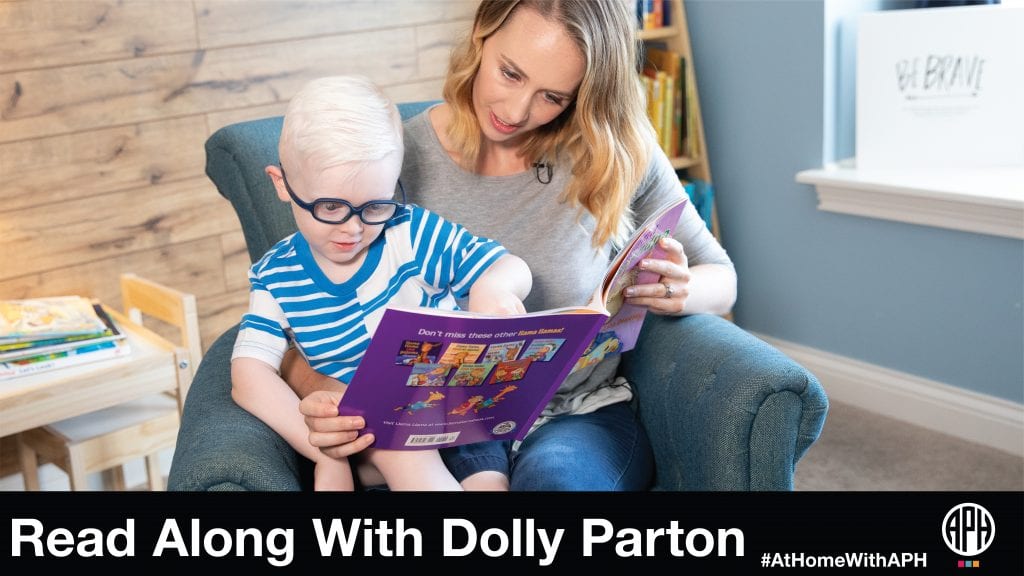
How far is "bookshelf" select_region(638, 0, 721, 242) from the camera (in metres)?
2.93

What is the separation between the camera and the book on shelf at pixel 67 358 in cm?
190

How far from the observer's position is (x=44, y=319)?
1996mm

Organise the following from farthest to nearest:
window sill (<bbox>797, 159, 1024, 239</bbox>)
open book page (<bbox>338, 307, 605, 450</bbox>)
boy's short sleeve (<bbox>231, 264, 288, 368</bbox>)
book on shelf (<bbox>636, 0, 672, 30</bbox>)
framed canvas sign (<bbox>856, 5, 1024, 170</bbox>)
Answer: book on shelf (<bbox>636, 0, 672, 30</bbox>), framed canvas sign (<bbox>856, 5, 1024, 170</bbox>), window sill (<bbox>797, 159, 1024, 239</bbox>), boy's short sleeve (<bbox>231, 264, 288, 368</bbox>), open book page (<bbox>338, 307, 605, 450</bbox>)

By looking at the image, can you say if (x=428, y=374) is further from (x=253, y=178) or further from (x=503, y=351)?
(x=253, y=178)

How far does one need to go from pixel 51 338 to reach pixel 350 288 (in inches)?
35.8

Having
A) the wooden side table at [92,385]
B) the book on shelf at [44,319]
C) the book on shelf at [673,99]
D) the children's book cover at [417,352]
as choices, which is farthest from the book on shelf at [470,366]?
the book on shelf at [673,99]

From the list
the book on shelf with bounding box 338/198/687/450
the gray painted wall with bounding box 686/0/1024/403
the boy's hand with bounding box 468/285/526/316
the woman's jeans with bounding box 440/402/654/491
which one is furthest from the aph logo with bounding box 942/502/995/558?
the gray painted wall with bounding box 686/0/1024/403

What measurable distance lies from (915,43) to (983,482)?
3.51 feet

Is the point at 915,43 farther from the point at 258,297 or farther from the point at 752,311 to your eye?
the point at 258,297

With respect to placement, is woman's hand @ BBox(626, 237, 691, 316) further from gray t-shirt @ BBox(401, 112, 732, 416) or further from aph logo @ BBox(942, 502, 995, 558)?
aph logo @ BBox(942, 502, 995, 558)

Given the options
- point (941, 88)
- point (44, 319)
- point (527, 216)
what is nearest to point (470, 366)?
point (527, 216)

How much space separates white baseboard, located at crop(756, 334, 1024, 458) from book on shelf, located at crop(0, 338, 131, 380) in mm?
1576

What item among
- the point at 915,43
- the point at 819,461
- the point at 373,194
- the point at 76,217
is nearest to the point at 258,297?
the point at 373,194

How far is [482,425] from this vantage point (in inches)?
52.2
